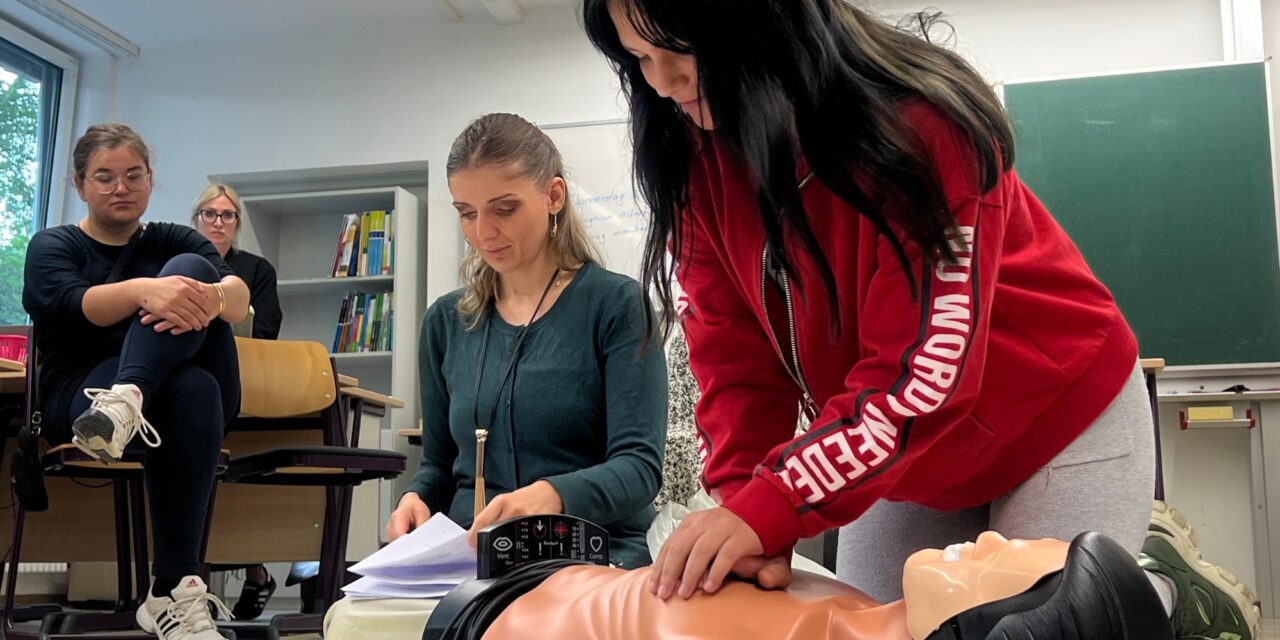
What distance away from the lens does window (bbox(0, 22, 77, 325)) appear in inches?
210

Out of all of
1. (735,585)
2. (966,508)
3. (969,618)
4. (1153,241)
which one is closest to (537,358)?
(966,508)

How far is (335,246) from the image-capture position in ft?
19.0

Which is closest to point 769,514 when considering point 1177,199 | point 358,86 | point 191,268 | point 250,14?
point 191,268

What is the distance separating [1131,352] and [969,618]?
0.54m

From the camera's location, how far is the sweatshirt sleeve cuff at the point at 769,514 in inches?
26.9

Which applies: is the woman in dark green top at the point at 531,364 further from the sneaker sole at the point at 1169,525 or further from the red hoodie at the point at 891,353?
the sneaker sole at the point at 1169,525

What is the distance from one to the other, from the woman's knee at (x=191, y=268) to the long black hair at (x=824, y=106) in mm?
2028

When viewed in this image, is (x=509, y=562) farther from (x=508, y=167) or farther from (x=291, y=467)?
(x=291, y=467)

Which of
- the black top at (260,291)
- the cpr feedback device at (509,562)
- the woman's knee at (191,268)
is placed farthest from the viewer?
the black top at (260,291)

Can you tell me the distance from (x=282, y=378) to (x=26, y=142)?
10.9 feet

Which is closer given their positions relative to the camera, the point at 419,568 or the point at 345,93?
the point at 419,568

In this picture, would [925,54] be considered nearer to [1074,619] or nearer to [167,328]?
[1074,619]

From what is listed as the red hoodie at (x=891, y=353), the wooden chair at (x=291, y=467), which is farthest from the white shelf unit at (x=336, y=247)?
the red hoodie at (x=891, y=353)

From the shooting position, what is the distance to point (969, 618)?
44 cm
